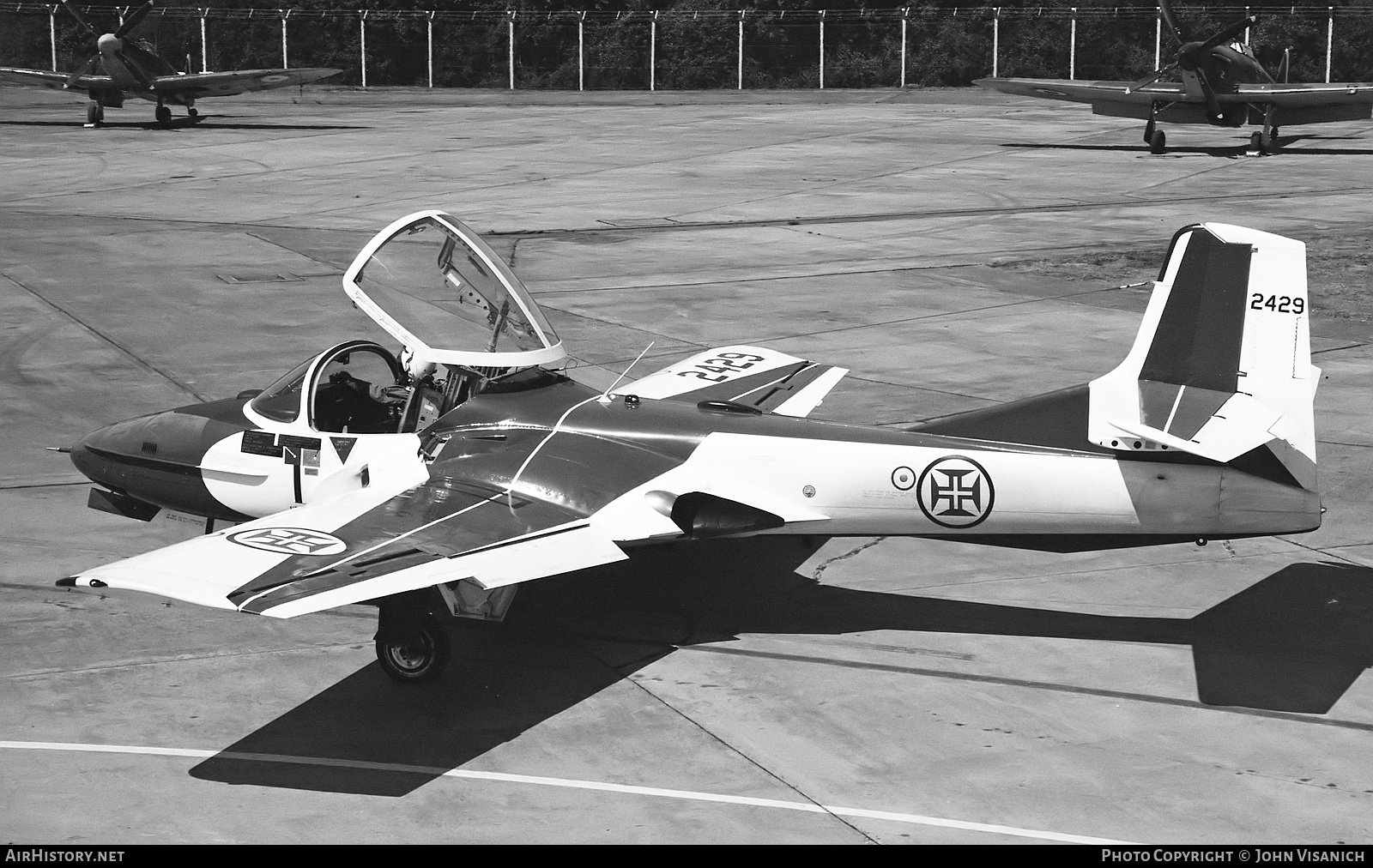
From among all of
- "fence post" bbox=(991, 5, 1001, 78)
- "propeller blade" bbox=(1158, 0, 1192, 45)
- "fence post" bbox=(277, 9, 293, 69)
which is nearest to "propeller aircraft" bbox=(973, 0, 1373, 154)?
"propeller blade" bbox=(1158, 0, 1192, 45)

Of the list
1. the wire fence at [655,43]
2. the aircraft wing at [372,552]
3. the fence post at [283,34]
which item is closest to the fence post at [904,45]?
the wire fence at [655,43]

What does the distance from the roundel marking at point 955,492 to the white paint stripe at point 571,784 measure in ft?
9.17

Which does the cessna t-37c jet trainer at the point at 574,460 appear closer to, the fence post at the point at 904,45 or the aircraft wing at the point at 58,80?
the aircraft wing at the point at 58,80

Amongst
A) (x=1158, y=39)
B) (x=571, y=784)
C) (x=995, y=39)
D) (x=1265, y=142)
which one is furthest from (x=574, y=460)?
(x=1158, y=39)

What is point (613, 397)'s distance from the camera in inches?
454

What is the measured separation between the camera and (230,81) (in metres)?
49.9

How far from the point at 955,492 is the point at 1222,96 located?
3714 centimetres

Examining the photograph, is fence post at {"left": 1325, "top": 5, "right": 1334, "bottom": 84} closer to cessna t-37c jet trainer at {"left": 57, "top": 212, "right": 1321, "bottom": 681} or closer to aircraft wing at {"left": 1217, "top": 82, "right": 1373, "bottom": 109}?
aircraft wing at {"left": 1217, "top": 82, "right": 1373, "bottom": 109}

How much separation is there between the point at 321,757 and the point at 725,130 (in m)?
42.1

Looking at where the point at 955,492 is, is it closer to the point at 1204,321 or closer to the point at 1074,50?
the point at 1204,321

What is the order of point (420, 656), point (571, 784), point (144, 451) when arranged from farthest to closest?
point (144, 451) → point (420, 656) → point (571, 784)

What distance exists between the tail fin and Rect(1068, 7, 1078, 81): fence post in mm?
59292

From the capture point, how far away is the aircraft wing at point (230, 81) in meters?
49.4

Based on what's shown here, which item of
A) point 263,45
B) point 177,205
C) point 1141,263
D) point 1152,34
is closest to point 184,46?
point 263,45
